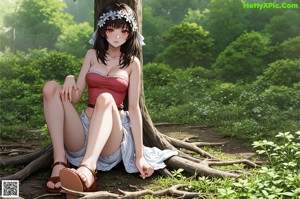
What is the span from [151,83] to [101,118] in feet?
40.2

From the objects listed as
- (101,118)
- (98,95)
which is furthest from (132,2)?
(101,118)

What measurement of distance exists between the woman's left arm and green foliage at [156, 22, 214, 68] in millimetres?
17069

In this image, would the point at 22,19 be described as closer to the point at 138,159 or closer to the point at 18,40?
the point at 18,40

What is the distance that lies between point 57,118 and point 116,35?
1103mm

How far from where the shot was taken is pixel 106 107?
5324 mm

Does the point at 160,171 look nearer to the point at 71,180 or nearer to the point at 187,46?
the point at 71,180

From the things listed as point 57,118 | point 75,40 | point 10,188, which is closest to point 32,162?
point 10,188

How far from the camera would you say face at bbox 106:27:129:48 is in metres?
5.61

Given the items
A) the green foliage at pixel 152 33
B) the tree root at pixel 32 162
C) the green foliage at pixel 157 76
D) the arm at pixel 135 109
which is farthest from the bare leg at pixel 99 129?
the green foliage at pixel 152 33

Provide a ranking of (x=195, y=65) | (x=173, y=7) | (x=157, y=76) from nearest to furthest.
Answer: (x=157, y=76) → (x=195, y=65) → (x=173, y=7)

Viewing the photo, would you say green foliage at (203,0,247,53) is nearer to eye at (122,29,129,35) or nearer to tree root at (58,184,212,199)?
eye at (122,29,129,35)

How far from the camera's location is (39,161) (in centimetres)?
625

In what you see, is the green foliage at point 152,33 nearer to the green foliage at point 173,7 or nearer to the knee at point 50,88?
the green foliage at point 173,7

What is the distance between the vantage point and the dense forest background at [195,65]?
1111cm
